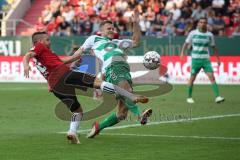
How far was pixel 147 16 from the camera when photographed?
34.9m

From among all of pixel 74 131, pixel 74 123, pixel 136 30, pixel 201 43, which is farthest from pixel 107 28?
pixel 201 43

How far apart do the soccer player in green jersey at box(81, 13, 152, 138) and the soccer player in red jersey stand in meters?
0.49

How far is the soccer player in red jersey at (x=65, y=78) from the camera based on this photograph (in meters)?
13.4

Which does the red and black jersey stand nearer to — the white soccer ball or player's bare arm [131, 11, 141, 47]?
player's bare arm [131, 11, 141, 47]

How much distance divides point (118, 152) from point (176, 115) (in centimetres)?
667

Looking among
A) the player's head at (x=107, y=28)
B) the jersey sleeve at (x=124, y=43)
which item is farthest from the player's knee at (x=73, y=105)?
the jersey sleeve at (x=124, y=43)

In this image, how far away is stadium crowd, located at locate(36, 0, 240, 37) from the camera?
109 ft

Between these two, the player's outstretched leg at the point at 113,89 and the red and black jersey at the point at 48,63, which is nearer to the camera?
the player's outstretched leg at the point at 113,89

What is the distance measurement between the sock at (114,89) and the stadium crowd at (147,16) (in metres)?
18.0

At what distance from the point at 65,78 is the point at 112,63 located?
0.94 meters

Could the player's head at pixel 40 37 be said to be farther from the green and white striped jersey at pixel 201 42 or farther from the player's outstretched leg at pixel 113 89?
the green and white striped jersey at pixel 201 42

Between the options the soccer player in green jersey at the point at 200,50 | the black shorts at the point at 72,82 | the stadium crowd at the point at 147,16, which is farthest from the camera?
the stadium crowd at the point at 147,16

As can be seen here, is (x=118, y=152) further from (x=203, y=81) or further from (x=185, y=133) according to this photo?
(x=203, y=81)

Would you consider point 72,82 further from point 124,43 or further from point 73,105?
point 124,43
